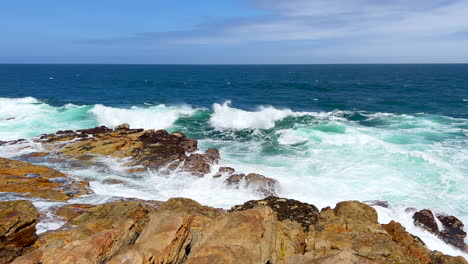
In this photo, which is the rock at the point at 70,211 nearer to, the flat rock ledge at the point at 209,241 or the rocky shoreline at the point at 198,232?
the rocky shoreline at the point at 198,232

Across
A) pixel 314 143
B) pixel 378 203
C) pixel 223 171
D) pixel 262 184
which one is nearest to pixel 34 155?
pixel 223 171

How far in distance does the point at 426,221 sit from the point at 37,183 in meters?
18.5

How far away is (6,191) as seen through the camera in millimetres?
14969

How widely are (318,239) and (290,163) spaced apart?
48.7ft

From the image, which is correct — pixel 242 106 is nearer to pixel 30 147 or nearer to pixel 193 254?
pixel 30 147

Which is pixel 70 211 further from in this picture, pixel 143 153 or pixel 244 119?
pixel 244 119

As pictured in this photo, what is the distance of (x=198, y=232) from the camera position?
8633 mm

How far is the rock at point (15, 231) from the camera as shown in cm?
843

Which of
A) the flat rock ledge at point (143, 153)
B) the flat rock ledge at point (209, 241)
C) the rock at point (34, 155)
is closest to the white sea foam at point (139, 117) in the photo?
the flat rock ledge at point (143, 153)

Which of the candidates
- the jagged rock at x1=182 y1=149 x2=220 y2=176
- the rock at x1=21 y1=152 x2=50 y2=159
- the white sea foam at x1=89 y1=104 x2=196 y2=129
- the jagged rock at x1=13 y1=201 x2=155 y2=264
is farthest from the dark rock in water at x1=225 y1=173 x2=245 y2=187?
the white sea foam at x1=89 y1=104 x2=196 y2=129

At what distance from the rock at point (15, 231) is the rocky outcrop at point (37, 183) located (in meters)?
5.68

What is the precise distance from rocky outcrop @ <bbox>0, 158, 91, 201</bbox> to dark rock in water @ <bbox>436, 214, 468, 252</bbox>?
1673 centimetres

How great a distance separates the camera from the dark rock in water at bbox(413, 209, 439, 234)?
49.7 feet

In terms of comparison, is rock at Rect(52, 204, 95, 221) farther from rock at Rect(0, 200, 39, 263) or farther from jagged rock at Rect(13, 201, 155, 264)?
rock at Rect(0, 200, 39, 263)
